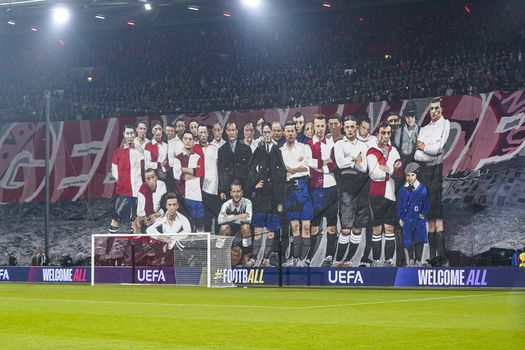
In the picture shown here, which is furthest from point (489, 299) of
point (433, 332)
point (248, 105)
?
point (248, 105)

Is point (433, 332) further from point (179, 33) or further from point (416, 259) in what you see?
point (179, 33)

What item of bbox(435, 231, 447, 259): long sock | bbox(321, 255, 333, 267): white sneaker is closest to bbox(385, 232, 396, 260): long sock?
bbox(435, 231, 447, 259): long sock

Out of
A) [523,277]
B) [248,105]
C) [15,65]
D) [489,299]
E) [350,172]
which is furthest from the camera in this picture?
[15,65]

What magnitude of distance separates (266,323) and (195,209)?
27.9m

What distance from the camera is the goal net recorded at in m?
33.5

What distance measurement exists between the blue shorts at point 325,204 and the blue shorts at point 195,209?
5.81 m

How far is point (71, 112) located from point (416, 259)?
68.4ft

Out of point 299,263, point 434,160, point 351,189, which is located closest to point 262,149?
point 351,189

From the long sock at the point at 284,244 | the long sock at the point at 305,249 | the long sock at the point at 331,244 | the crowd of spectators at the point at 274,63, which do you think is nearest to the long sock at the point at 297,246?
the long sock at the point at 305,249

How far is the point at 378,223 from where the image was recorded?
126 ft

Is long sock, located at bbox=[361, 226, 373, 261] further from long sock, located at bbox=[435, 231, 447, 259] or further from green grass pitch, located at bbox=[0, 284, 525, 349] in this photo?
green grass pitch, located at bbox=[0, 284, 525, 349]

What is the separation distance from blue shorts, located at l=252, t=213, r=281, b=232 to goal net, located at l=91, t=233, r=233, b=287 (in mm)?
4845

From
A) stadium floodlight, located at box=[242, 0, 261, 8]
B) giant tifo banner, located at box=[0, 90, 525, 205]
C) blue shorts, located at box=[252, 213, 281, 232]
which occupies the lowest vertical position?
blue shorts, located at box=[252, 213, 281, 232]

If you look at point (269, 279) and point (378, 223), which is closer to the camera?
point (269, 279)
